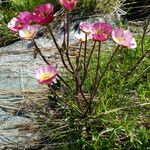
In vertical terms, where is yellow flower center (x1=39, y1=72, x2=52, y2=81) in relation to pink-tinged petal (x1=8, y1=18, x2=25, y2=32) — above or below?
below

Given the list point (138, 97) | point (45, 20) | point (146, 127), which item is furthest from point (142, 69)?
point (45, 20)

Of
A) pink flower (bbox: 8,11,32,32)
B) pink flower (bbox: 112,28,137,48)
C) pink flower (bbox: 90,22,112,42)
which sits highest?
pink flower (bbox: 8,11,32,32)

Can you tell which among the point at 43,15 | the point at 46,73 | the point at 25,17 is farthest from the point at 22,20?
the point at 46,73

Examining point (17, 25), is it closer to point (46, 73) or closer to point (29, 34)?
point (29, 34)

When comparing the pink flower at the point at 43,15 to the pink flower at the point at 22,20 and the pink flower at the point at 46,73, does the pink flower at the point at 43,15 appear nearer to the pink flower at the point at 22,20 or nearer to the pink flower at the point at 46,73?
the pink flower at the point at 22,20

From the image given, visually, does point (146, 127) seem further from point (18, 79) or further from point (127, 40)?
point (18, 79)

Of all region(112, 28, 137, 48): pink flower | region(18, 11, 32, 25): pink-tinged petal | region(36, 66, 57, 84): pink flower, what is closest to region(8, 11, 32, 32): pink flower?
region(18, 11, 32, 25): pink-tinged petal

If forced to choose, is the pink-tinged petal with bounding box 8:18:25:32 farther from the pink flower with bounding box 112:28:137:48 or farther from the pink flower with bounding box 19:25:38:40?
the pink flower with bounding box 112:28:137:48
